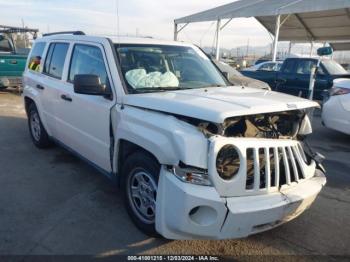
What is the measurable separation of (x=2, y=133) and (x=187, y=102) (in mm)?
5633

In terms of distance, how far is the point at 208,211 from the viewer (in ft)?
9.31

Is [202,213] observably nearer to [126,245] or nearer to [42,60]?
[126,245]

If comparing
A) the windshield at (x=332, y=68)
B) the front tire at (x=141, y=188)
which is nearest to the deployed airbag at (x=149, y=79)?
the front tire at (x=141, y=188)

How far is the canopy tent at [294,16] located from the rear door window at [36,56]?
11.4 m

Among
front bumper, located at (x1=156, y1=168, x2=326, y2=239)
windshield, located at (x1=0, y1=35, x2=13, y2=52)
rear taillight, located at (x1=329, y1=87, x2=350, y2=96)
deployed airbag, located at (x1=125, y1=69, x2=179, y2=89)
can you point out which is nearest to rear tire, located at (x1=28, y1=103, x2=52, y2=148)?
deployed airbag, located at (x1=125, y1=69, x2=179, y2=89)

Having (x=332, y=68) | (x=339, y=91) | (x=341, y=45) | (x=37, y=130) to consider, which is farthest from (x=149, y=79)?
(x=341, y=45)

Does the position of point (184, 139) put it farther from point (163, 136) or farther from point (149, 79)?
point (149, 79)

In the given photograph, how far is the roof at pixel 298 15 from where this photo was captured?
1553 cm

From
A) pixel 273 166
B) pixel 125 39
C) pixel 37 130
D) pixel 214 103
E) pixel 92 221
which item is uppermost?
pixel 125 39

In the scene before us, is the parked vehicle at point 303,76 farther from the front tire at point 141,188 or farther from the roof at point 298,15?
the front tire at point 141,188

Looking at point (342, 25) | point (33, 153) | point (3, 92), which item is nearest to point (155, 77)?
point (33, 153)

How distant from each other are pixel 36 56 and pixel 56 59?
3.51 feet

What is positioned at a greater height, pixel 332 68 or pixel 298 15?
pixel 298 15

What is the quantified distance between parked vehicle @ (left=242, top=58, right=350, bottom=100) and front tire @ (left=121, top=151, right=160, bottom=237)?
30.3ft
